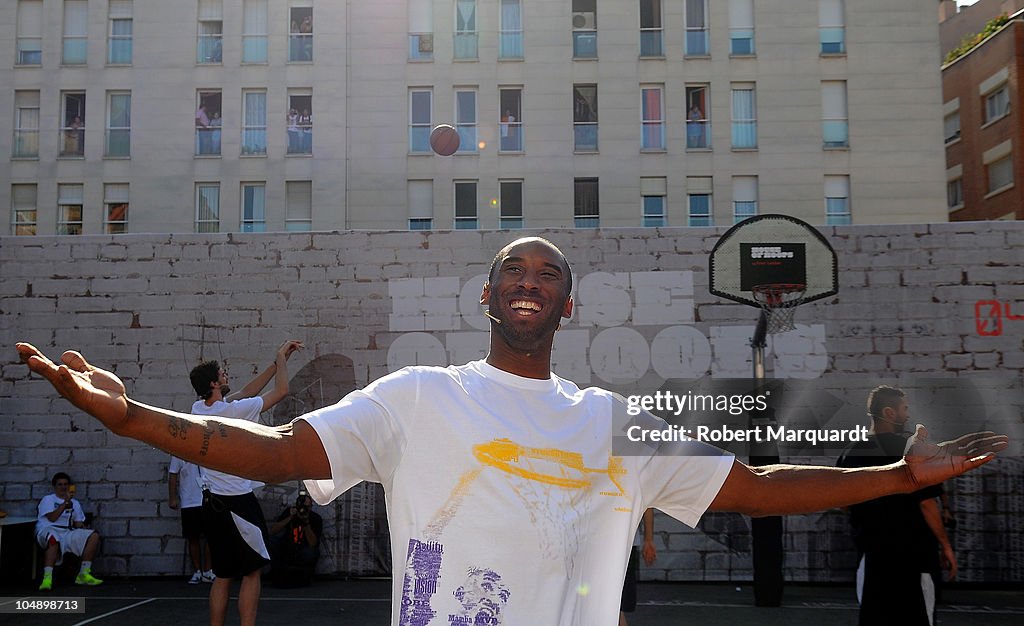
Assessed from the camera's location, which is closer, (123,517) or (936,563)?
(936,563)

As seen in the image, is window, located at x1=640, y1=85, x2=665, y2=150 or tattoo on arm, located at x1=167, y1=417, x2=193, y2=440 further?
window, located at x1=640, y1=85, x2=665, y2=150

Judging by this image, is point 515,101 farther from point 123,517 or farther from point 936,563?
point 936,563

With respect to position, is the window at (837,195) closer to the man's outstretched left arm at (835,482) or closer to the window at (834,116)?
the window at (834,116)

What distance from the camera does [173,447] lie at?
1973mm

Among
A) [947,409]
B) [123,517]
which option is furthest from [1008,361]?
[123,517]

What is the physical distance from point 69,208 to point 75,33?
5.21 meters

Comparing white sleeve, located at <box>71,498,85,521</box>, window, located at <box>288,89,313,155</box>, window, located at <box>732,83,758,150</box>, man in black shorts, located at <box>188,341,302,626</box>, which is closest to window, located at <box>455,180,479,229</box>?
window, located at <box>288,89,313,155</box>

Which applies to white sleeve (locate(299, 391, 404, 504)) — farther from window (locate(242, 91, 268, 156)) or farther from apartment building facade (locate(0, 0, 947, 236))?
window (locate(242, 91, 268, 156))

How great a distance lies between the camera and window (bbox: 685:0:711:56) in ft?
87.9

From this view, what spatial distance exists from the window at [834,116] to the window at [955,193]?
5.05 meters

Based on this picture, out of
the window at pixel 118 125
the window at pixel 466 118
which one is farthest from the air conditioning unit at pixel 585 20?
the window at pixel 118 125

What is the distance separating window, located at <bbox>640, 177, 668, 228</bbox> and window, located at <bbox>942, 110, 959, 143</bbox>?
10272mm

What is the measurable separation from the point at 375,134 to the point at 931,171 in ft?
51.8

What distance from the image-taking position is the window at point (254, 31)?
27250 mm
